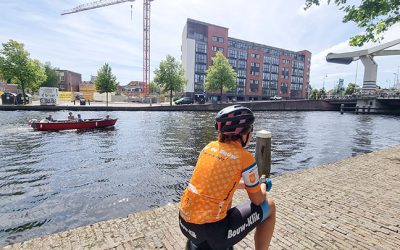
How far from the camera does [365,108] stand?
59.3 m

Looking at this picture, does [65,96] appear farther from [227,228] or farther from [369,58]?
[369,58]

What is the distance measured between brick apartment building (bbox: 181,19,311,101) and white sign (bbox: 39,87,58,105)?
45228 mm

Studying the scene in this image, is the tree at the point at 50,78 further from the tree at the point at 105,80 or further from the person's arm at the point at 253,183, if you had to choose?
the person's arm at the point at 253,183

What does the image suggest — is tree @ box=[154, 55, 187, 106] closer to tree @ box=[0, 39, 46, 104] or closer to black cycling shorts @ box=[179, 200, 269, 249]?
tree @ box=[0, 39, 46, 104]

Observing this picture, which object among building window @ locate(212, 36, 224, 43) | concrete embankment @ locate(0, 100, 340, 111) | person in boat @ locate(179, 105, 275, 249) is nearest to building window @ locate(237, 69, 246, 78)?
building window @ locate(212, 36, 224, 43)

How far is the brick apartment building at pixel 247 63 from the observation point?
83.6 metres

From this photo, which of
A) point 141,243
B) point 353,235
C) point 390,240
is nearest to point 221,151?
point 141,243

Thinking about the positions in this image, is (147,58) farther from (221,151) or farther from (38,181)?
(221,151)

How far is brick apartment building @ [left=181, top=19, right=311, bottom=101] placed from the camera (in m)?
83.6

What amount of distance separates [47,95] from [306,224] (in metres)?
50.4

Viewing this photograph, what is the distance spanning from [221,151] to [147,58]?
98.4 m

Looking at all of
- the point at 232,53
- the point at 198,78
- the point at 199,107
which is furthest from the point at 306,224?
the point at 232,53

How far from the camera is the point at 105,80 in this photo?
5175 centimetres

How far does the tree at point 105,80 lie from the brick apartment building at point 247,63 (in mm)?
33924
